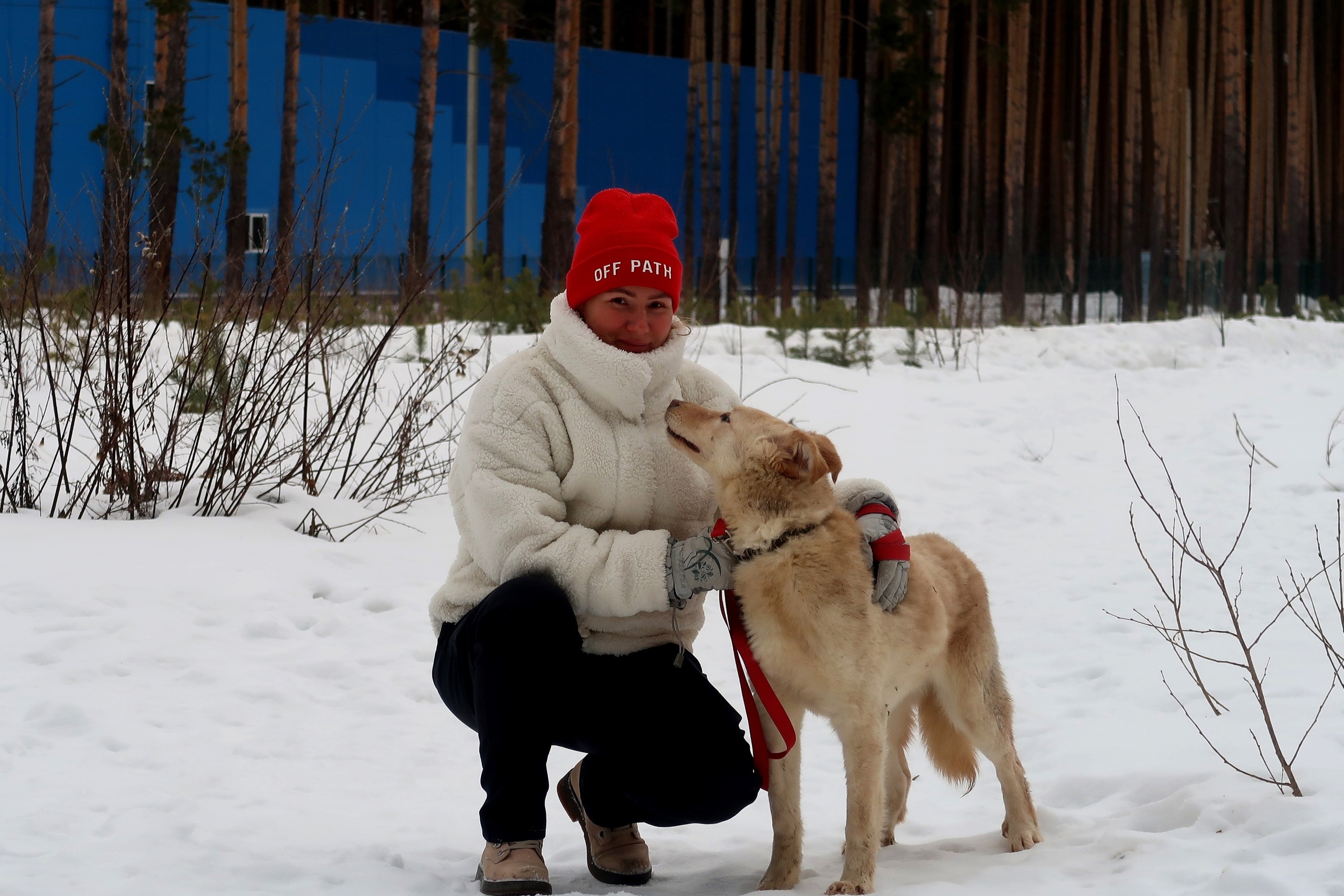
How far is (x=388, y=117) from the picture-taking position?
66.7ft

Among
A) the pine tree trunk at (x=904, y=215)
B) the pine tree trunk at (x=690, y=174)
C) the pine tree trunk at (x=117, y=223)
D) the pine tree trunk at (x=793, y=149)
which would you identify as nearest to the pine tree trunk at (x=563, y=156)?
the pine tree trunk at (x=690, y=174)

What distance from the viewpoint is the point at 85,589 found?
4.38m

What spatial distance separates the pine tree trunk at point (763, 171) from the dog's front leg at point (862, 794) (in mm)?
16805

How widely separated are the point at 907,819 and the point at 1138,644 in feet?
5.70

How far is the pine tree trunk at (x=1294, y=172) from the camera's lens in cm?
2039

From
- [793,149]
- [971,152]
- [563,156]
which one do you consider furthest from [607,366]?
[971,152]

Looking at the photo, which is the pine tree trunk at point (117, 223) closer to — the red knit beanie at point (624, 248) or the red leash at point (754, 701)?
the red knit beanie at point (624, 248)

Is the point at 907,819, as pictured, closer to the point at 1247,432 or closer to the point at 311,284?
the point at 311,284

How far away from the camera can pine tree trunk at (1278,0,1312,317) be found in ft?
66.9

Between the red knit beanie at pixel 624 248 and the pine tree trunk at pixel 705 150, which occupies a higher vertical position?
the pine tree trunk at pixel 705 150

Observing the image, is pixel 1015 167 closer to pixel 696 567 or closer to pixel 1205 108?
pixel 1205 108

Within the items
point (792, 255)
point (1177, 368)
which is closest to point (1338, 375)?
point (1177, 368)

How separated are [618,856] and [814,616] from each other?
82 cm

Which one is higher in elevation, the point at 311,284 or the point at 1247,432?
the point at 311,284
